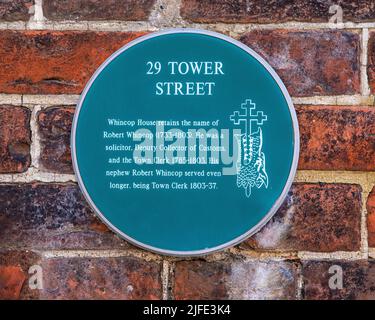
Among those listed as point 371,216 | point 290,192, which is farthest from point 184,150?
point 371,216

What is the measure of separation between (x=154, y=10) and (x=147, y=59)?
0.22 ft

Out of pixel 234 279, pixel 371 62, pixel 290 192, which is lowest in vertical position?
pixel 234 279

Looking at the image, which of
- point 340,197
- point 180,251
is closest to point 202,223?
point 180,251

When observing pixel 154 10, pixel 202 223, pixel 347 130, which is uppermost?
pixel 154 10

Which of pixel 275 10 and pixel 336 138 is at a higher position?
pixel 275 10

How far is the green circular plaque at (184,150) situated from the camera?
91 centimetres

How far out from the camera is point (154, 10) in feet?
3.03

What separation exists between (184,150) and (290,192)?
0.15 metres

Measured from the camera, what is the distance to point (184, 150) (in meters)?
0.91

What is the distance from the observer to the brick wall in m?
0.92

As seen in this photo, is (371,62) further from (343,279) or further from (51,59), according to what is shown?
(51,59)

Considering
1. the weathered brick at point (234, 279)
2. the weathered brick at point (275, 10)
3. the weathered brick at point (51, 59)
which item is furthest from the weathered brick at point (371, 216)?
the weathered brick at point (51, 59)

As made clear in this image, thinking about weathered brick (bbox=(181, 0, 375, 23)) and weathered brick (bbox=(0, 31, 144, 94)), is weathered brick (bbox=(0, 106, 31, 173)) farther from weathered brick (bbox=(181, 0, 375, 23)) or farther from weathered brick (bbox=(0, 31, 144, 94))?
weathered brick (bbox=(181, 0, 375, 23))
